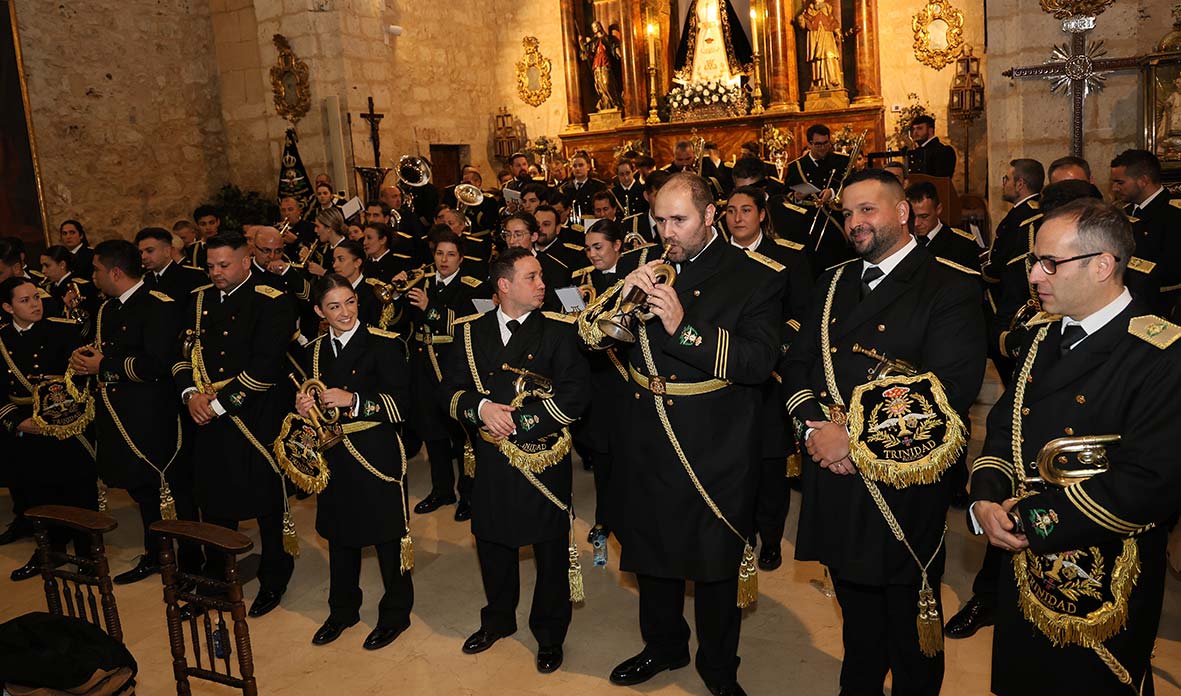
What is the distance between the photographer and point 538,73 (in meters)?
18.5

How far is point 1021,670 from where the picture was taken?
2.81 m

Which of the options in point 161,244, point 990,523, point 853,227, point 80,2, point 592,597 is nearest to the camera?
point 990,523

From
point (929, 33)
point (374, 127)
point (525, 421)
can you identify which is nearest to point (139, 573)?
point (525, 421)

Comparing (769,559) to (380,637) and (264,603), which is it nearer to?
(380,637)

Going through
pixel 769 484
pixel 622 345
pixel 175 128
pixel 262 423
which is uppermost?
pixel 175 128

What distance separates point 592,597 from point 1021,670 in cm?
250

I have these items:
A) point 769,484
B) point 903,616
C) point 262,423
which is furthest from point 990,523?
point 262,423

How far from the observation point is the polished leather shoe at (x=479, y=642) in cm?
445

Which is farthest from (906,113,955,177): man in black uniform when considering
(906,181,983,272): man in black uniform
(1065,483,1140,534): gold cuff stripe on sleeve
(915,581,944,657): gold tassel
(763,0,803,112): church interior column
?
(1065,483,1140,534): gold cuff stripe on sleeve

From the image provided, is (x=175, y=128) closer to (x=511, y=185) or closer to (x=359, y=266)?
(x=511, y=185)

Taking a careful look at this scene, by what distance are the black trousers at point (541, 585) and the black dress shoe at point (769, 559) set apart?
1.29 metres

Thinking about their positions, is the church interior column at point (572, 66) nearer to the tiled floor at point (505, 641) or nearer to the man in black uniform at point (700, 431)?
the tiled floor at point (505, 641)

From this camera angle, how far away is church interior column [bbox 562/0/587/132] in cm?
1777

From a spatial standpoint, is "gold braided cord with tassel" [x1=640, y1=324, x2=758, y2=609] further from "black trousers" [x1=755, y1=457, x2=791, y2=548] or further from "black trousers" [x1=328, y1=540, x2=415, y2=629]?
"black trousers" [x1=328, y1=540, x2=415, y2=629]
